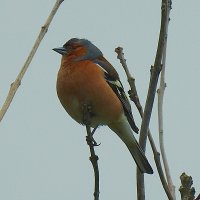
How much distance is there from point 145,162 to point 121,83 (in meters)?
1.30

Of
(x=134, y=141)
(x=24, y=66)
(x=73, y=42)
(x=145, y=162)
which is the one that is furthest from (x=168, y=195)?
(x=73, y=42)

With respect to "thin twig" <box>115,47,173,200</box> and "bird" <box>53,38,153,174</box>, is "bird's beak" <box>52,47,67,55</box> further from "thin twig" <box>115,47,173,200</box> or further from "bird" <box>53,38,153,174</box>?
"thin twig" <box>115,47,173,200</box>

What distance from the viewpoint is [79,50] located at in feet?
21.5

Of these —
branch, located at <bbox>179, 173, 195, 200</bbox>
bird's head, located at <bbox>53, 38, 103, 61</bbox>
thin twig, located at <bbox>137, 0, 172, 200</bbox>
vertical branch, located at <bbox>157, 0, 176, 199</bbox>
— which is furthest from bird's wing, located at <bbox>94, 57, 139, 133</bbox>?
branch, located at <bbox>179, 173, 195, 200</bbox>

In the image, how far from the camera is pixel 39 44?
3014mm

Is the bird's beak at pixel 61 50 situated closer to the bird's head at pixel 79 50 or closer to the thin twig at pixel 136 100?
the bird's head at pixel 79 50

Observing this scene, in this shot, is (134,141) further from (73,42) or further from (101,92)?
(73,42)

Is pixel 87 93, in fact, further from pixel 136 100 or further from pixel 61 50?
pixel 136 100

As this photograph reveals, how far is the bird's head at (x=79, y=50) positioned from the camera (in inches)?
251

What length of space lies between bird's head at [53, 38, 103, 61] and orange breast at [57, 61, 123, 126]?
377mm

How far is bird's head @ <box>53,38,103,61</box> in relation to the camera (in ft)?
20.9

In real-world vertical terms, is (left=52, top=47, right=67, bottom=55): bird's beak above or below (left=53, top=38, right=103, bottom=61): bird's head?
below

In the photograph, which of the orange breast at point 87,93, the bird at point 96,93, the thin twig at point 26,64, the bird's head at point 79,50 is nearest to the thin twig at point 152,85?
the thin twig at point 26,64

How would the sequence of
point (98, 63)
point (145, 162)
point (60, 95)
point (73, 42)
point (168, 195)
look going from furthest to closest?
point (73, 42)
point (98, 63)
point (60, 95)
point (145, 162)
point (168, 195)
